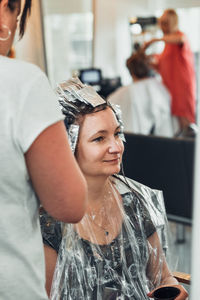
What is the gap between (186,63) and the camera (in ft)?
12.0

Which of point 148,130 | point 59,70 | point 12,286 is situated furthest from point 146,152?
point 59,70

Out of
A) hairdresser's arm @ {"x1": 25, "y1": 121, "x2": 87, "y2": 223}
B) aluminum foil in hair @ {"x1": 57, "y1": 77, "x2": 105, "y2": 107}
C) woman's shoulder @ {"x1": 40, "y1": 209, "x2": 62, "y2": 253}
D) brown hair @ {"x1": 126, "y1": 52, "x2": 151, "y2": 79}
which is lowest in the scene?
woman's shoulder @ {"x1": 40, "y1": 209, "x2": 62, "y2": 253}

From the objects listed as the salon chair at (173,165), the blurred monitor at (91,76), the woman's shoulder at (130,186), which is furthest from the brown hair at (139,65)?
the woman's shoulder at (130,186)

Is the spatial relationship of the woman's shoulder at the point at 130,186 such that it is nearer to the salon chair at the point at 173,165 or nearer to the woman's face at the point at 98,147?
the woman's face at the point at 98,147

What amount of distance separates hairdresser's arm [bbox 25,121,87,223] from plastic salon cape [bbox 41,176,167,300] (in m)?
0.46

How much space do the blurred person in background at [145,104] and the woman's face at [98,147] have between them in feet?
7.80

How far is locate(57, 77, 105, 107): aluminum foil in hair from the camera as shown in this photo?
1345mm

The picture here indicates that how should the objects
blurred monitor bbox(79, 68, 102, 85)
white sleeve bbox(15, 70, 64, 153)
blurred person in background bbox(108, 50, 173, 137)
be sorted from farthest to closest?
blurred monitor bbox(79, 68, 102, 85)
blurred person in background bbox(108, 50, 173, 137)
white sleeve bbox(15, 70, 64, 153)

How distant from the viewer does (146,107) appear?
3.82m

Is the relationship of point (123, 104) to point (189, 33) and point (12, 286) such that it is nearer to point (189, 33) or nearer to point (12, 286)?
point (189, 33)

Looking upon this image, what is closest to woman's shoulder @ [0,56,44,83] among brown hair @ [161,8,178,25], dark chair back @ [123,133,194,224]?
dark chair back @ [123,133,194,224]

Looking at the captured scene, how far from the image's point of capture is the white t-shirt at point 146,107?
12.3 feet

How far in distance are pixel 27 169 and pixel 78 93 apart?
0.51m

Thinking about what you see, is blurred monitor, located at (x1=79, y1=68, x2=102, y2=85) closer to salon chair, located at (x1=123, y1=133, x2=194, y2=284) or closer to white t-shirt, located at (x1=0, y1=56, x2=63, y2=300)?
salon chair, located at (x1=123, y1=133, x2=194, y2=284)
